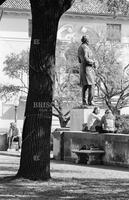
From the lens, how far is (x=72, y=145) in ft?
68.5

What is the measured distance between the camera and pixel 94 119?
69.0ft

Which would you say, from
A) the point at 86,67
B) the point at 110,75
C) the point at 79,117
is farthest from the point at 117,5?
the point at 110,75

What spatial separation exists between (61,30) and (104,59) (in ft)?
44.3

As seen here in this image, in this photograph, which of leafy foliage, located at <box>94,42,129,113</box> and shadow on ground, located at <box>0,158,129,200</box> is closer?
shadow on ground, located at <box>0,158,129,200</box>

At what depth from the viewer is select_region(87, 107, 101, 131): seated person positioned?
20516 millimetres

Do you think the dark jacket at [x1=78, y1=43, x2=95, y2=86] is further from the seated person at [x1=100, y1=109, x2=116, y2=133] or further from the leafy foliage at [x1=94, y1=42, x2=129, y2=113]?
the leafy foliage at [x1=94, y1=42, x2=129, y2=113]

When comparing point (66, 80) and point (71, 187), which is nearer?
point (71, 187)

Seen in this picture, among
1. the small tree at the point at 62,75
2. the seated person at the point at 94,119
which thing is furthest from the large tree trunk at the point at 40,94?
the small tree at the point at 62,75

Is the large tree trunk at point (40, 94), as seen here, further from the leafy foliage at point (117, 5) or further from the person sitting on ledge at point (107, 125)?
the person sitting on ledge at point (107, 125)

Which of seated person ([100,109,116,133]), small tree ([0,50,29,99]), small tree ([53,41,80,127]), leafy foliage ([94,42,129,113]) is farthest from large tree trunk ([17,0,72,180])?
small tree ([0,50,29,99])

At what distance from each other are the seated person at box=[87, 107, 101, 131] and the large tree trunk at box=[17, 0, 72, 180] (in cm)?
760

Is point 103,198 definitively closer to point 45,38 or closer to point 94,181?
point 94,181

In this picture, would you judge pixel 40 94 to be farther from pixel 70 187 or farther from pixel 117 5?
pixel 117 5

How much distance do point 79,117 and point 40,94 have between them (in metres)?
9.24
